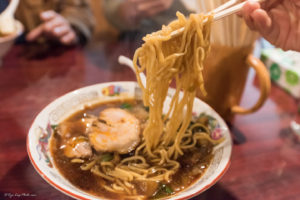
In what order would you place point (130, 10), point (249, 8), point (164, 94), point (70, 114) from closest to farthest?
1. point (249, 8)
2. point (164, 94)
3. point (70, 114)
4. point (130, 10)

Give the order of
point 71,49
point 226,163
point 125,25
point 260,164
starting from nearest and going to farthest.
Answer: point 226,163 < point 260,164 < point 71,49 < point 125,25

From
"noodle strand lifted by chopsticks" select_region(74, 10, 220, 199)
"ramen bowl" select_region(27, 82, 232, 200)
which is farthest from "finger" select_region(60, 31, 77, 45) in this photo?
"noodle strand lifted by chopsticks" select_region(74, 10, 220, 199)

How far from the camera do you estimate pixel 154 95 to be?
40.0 inches

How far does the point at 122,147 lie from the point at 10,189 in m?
0.44

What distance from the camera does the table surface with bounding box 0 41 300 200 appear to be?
3.27ft

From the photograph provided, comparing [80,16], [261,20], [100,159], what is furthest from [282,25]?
[80,16]

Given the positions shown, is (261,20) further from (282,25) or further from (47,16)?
(47,16)

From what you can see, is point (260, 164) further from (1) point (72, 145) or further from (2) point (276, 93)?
(1) point (72, 145)

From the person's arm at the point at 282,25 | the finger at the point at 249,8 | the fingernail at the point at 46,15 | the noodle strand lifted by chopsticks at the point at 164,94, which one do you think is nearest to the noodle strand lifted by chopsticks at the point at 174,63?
the noodle strand lifted by chopsticks at the point at 164,94

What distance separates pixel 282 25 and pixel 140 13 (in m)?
1.18

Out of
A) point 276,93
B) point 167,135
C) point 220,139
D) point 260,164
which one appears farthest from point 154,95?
point 276,93

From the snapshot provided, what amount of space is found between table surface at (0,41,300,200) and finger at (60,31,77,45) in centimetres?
6

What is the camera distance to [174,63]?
36.6 inches

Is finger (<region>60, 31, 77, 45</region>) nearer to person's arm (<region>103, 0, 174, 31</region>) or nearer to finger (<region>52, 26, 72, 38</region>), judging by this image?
finger (<region>52, 26, 72, 38</region>)
